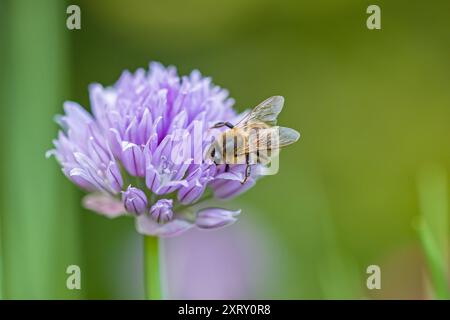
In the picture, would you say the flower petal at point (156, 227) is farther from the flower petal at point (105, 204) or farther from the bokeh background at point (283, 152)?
the bokeh background at point (283, 152)

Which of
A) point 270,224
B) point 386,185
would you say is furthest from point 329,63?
point 270,224

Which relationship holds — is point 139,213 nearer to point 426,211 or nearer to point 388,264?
point 426,211

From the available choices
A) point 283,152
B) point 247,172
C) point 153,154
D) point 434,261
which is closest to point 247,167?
point 247,172

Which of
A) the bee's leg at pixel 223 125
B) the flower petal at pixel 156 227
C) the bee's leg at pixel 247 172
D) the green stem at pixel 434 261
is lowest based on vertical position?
the green stem at pixel 434 261

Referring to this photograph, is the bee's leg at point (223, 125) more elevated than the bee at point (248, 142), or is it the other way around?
the bee's leg at point (223, 125)

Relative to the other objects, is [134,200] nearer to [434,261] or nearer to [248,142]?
[248,142]

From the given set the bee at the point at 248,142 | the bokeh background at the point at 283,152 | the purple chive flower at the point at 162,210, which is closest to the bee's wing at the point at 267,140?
the bee at the point at 248,142
